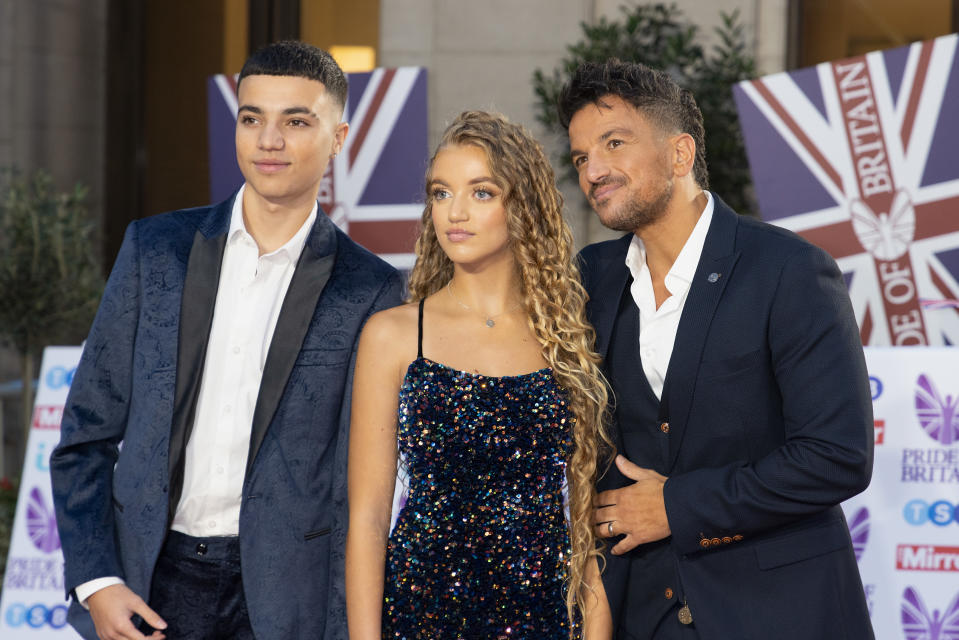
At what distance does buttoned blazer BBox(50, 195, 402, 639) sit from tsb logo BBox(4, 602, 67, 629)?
5.71ft

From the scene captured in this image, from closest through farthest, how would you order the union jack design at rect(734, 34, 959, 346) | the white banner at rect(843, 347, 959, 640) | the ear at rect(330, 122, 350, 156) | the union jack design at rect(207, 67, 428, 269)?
1. the ear at rect(330, 122, 350, 156)
2. the white banner at rect(843, 347, 959, 640)
3. the union jack design at rect(734, 34, 959, 346)
4. the union jack design at rect(207, 67, 428, 269)

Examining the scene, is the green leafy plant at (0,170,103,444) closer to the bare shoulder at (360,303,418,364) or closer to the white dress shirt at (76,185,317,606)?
the white dress shirt at (76,185,317,606)

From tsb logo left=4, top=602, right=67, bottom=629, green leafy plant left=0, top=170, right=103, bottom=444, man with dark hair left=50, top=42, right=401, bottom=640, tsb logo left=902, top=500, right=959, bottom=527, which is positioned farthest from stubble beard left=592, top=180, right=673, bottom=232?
green leafy plant left=0, top=170, right=103, bottom=444

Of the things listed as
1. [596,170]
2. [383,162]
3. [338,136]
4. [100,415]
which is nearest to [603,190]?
[596,170]

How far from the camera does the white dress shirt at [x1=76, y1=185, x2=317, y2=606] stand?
7.71 feet

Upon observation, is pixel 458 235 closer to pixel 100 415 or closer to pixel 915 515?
pixel 100 415

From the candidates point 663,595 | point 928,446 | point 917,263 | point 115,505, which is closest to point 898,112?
point 917,263

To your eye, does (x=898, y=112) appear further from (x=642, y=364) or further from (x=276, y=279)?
(x=276, y=279)

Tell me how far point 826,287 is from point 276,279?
1250 mm

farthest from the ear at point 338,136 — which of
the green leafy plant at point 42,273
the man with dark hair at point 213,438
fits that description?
the green leafy plant at point 42,273

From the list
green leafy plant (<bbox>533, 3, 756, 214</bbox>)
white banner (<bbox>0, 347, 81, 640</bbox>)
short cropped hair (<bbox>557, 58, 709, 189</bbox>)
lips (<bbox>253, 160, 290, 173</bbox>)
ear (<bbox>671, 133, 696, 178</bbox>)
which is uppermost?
green leafy plant (<bbox>533, 3, 756, 214</bbox>)

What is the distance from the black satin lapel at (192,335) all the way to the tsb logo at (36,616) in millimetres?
1981

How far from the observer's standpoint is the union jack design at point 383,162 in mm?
4762

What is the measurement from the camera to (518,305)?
2.57 m
